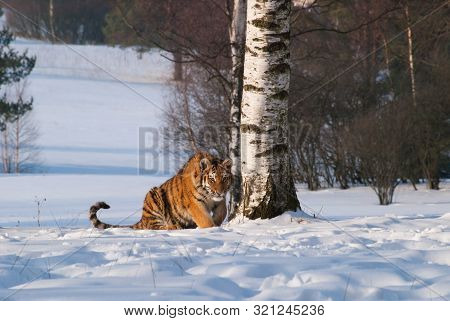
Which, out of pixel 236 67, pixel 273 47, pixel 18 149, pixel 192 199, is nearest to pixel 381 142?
pixel 236 67

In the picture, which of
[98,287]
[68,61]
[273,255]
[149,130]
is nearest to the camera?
[98,287]

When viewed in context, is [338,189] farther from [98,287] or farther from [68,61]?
[68,61]

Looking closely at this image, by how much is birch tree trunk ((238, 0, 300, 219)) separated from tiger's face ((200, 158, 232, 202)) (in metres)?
0.29

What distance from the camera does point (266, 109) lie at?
8.55 m

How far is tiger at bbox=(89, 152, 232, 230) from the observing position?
8.87 meters

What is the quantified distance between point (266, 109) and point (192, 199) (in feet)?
4.54

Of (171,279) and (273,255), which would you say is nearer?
(171,279)

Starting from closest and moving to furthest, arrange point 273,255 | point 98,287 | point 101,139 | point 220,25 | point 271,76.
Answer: point 98,287 → point 273,255 → point 271,76 → point 220,25 → point 101,139

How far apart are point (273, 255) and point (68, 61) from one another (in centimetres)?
6440

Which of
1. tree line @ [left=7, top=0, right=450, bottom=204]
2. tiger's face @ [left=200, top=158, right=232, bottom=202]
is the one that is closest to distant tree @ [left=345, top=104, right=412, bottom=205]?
tree line @ [left=7, top=0, right=450, bottom=204]

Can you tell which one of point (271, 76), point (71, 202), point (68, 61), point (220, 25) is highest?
point (68, 61)

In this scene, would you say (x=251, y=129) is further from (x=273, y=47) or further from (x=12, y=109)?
(x=12, y=109)
